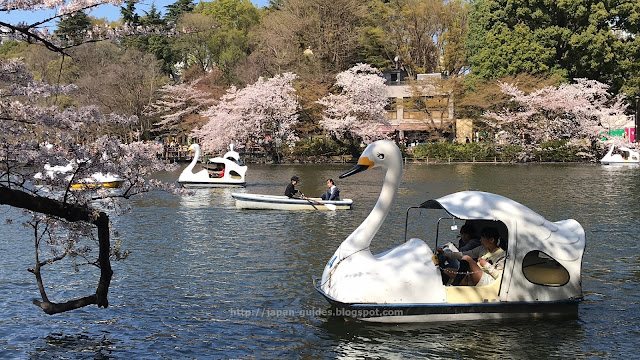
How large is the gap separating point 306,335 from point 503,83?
5763 cm

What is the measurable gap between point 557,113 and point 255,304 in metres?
56.7

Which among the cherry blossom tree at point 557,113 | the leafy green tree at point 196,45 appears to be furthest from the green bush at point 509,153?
the leafy green tree at point 196,45

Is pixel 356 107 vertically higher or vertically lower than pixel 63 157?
higher

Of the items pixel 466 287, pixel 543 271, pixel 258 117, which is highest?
pixel 258 117

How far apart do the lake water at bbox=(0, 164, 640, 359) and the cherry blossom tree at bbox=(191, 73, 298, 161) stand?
41.0 metres

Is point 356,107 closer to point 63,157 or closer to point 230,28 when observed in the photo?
point 230,28

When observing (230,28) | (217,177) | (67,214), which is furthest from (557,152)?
(67,214)

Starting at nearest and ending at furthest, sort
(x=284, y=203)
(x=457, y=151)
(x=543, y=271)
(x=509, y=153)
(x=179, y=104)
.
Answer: (x=543, y=271), (x=284, y=203), (x=509, y=153), (x=457, y=151), (x=179, y=104)

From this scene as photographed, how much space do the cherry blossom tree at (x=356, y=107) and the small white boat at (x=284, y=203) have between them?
3867 centimetres

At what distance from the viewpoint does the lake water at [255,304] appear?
1170 cm

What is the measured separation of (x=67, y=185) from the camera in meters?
10.4

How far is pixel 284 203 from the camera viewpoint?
95.0 ft

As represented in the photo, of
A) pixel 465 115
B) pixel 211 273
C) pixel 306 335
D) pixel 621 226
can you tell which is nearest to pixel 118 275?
pixel 211 273

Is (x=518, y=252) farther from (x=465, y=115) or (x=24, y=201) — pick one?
(x=465, y=115)
